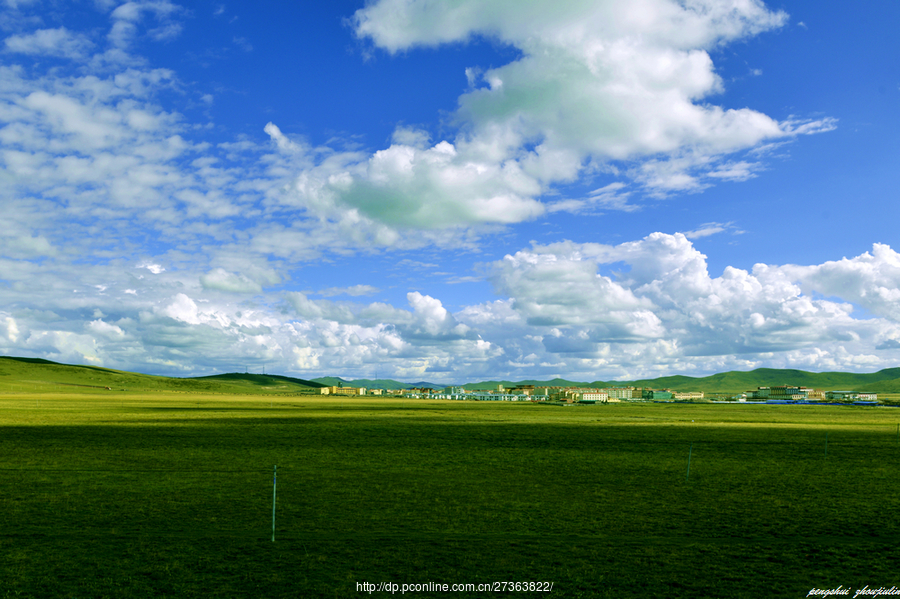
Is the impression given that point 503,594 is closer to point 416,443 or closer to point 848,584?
point 848,584

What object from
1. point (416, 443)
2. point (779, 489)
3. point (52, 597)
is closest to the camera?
point (52, 597)

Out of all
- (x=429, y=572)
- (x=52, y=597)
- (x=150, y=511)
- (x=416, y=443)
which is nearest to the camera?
(x=52, y=597)

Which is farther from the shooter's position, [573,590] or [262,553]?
[262,553]

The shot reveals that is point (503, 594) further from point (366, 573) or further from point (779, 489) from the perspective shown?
point (779, 489)

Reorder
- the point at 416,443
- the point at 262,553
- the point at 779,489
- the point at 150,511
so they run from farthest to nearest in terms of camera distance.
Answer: the point at 416,443 < the point at 779,489 < the point at 150,511 < the point at 262,553

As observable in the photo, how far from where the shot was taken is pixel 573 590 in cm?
1038

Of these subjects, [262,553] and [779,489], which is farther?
[779,489]

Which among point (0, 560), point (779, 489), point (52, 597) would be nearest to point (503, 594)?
point (52, 597)

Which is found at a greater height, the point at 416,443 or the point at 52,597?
the point at 52,597

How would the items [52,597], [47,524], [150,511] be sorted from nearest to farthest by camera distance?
[52,597] < [47,524] < [150,511]

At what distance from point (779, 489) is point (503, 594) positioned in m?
16.4

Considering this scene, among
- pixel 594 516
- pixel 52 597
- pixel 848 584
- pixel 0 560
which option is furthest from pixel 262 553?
pixel 848 584

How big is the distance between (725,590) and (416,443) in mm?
29232

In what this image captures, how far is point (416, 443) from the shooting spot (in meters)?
38.4
